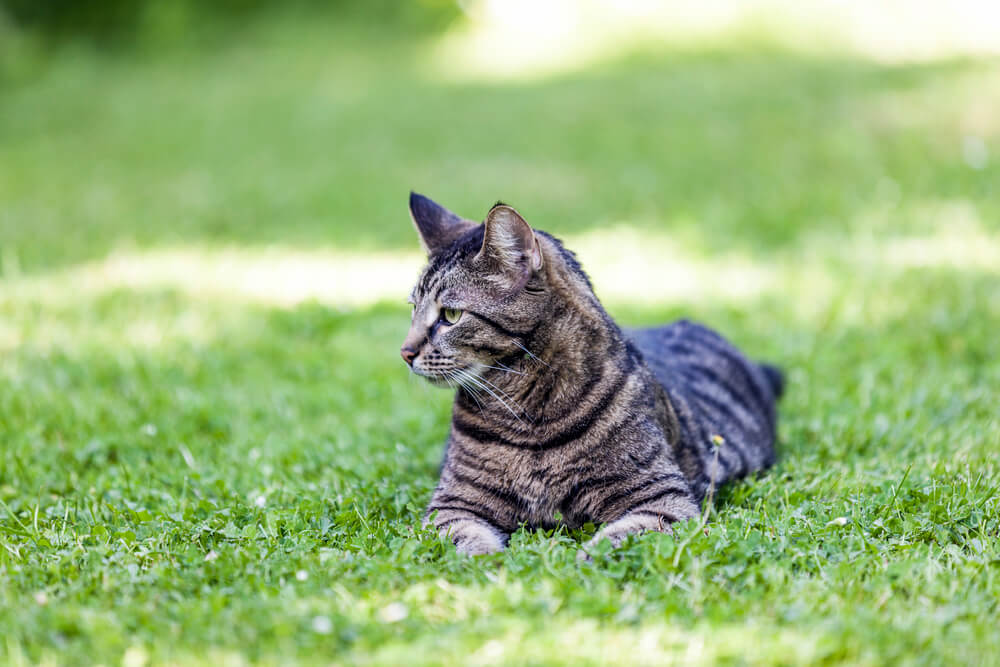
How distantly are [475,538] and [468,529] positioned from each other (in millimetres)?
67

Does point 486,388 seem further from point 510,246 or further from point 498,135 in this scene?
point 498,135

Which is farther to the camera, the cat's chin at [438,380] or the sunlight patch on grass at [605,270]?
the sunlight patch on grass at [605,270]

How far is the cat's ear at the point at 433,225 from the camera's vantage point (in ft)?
11.7

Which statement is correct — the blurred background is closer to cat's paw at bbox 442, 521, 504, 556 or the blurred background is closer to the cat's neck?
the cat's neck

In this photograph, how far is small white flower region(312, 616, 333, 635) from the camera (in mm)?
2363

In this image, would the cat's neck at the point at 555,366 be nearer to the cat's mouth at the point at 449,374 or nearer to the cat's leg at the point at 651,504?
the cat's mouth at the point at 449,374

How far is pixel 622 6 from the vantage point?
1630cm

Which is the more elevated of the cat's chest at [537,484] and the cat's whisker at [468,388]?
the cat's whisker at [468,388]

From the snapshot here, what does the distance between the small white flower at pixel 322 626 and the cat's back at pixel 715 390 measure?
1.77 m

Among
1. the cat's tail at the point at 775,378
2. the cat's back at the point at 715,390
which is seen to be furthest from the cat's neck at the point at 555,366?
the cat's tail at the point at 775,378

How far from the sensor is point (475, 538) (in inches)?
121

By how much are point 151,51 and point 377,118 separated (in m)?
8.58

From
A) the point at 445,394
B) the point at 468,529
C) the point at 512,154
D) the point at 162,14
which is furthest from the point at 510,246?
the point at 162,14

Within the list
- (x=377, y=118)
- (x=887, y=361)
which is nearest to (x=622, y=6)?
(x=377, y=118)
